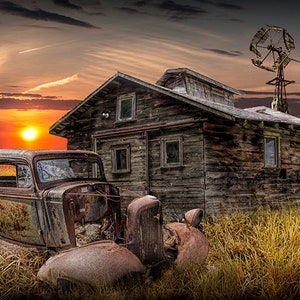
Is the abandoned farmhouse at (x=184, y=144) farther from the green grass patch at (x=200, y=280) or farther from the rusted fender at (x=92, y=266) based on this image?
the rusted fender at (x=92, y=266)

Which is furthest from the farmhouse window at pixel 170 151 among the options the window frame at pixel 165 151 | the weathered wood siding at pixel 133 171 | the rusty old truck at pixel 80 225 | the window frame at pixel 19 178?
the window frame at pixel 19 178

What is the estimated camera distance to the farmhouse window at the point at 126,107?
53.3 feet

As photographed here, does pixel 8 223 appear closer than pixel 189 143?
Yes

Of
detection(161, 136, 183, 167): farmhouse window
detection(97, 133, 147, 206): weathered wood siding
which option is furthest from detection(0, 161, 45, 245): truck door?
detection(97, 133, 147, 206): weathered wood siding

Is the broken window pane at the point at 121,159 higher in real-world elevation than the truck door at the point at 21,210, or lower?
higher

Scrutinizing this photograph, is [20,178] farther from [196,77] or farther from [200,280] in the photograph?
[196,77]

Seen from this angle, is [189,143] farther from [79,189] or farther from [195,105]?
[79,189]

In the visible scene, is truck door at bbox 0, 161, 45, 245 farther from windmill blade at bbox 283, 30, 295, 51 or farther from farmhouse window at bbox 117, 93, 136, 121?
windmill blade at bbox 283, 30, 295, 51

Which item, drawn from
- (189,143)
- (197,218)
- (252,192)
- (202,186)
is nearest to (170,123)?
(189,143)

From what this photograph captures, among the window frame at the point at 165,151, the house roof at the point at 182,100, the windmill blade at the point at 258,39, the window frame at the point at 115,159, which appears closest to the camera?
the house roof at the point at 182,100

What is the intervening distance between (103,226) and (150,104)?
904cm

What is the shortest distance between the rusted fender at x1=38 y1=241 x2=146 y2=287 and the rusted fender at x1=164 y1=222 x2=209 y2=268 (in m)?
1.23

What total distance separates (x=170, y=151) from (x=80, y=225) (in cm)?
836

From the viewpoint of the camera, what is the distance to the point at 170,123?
48.3ft
